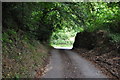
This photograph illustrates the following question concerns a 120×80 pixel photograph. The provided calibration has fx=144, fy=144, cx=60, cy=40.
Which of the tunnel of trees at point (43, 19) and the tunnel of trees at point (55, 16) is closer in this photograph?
the tunnel of trees at point (43, 19)

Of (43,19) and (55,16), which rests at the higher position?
(55,16)

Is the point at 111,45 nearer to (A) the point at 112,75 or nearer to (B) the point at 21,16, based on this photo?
(A) the point at 112,75

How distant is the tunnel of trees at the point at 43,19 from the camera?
9164mm

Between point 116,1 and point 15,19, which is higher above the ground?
point 116,1

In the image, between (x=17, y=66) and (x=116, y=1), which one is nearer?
(x=17, y=66)

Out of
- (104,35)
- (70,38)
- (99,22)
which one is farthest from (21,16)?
(70,38)

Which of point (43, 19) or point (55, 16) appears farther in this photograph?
point (55, 16)

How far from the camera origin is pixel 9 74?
5.84 m

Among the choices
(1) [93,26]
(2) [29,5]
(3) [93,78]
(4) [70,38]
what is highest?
(2) [29,5]

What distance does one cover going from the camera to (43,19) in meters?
19.2

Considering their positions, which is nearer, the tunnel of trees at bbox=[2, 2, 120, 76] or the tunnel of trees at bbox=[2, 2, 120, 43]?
the tunnel of trees at bbox=[2, 2, 120, 76]

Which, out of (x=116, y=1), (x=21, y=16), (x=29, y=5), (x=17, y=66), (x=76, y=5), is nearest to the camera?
(x=17, y=66)

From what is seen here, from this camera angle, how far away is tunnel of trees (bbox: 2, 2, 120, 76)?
916 centimetres

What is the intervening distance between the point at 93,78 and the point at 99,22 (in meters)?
11.9
